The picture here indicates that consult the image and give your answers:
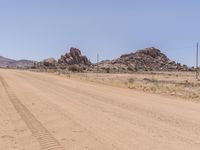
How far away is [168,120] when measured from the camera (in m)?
12.9

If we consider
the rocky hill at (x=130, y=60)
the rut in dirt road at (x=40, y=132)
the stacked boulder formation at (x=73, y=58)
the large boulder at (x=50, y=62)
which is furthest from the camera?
the stacked boulder formation at (x=73, y=58)

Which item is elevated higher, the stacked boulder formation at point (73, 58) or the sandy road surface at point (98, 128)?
the stacked boulder formation at point (73, 58)

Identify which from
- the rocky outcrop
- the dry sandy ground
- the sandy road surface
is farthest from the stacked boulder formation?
the sandy road surface

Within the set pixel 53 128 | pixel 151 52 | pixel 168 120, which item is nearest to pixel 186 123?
pixel 168 120

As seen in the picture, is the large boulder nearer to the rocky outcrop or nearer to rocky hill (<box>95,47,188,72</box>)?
the rocky outcrop

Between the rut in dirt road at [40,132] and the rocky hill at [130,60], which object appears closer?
the rut in dirt road at [40,132]

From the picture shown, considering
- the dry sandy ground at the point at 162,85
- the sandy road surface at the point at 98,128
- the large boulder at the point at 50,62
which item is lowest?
the dry sandy ground at the point at 162,85

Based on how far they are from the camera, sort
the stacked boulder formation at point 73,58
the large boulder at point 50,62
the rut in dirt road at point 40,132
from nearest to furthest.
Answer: the rut in dirt road at point 40,132
the large boulder at point 50,62
the stacked boulder formation at point 73,58

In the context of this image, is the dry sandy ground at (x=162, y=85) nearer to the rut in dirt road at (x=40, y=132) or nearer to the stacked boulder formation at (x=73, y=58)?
the rut in dirt road at (x=40, y=132)

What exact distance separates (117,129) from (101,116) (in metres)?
2.84

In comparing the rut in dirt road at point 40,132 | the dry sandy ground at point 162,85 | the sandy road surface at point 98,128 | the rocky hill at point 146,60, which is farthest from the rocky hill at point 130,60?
the rut in dirt road at point 40,132

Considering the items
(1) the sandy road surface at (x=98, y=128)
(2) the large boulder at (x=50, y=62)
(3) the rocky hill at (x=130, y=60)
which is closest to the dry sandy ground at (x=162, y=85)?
(1) the sandy road surface at (x=98, y=128)

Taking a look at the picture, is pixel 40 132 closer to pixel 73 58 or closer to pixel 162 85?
pixel 162 85

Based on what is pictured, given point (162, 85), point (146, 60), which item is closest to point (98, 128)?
point (162, 85)
